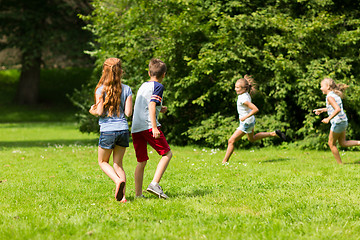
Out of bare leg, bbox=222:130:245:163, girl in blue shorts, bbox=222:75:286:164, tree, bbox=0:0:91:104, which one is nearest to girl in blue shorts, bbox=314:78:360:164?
girl in blue shorts, bbox=222:75:286:164

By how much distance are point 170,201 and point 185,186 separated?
115 centimetres

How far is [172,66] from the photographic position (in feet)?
42.5

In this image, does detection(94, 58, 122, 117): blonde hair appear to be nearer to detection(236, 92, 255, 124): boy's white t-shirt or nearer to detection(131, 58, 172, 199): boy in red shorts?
detection(131, 58, 172, 199): boy in red shorts

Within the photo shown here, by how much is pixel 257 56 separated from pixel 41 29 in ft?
72.2

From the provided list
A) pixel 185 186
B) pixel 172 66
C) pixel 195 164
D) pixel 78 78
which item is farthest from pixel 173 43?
pixel 78 78

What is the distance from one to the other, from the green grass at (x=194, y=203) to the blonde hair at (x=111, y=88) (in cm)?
110

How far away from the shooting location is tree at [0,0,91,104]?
29047mm

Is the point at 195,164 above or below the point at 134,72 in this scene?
below

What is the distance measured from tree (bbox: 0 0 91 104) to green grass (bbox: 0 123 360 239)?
21656 millimetres

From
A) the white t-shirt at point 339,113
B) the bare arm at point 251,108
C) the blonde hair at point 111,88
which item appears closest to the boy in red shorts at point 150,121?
the blonde hair at point 111,88

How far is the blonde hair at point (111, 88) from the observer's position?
5270mm

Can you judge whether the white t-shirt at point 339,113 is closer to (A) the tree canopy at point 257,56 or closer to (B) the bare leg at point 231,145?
(B) the bare leg at point 231,145

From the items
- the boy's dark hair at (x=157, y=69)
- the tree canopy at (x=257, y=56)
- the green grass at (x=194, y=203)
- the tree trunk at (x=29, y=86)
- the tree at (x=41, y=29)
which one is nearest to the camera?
the green grass at (x=194, y=203)

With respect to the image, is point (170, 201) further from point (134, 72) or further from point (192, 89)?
point (134, 72)
